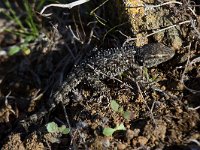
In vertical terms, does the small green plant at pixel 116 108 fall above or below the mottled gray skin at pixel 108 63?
below

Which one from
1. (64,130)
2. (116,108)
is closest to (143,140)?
(116,108)

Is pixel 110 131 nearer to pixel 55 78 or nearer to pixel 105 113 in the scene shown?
pixel 105 113

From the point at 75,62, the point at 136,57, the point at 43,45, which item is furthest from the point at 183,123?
the point at 43,45

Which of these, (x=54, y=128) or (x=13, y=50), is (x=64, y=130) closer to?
(x=54, y=128)

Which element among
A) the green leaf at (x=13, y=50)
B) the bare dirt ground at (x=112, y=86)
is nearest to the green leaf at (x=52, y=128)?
the bare dirt ground at (x=112, y=86)

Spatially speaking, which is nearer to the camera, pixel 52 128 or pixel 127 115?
pixel 127 115

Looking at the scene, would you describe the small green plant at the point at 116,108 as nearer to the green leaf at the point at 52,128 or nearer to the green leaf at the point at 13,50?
the green leaf at the point at 52,128
